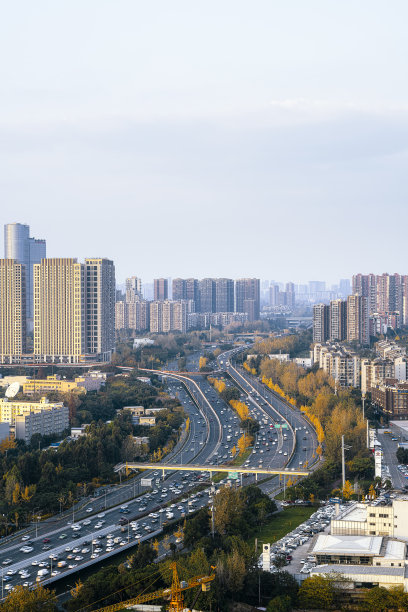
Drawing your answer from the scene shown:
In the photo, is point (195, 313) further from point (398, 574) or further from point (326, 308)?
point (398, 574)

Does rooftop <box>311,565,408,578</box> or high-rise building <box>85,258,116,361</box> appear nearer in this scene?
rooftop <box>311,565,408,578</box>

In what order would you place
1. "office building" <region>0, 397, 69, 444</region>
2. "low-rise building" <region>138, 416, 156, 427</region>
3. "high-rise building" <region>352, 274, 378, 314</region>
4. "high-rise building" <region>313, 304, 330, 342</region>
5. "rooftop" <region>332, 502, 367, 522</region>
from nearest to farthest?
"rooftop" <region>332, 502, 367, 522</region>, "office building" <region>0, 397, 69, 444</region>, "low-rise building" <region>138, 416, 156, 427</region>, "high-rise building" <region>313, 304, 330, 342</region>, "high-rise building" <region>352, 274, 378, 314</region>

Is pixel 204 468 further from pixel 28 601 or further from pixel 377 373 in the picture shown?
pixel 377 373

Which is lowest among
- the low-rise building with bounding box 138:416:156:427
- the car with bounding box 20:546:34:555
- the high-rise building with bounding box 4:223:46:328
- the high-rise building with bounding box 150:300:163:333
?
the car with bounding box 20:546:34:555

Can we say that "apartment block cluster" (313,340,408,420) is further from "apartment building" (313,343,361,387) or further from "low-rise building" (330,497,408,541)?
"low-rise building" (330,497,408,541)

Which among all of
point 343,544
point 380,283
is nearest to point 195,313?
point 380,283

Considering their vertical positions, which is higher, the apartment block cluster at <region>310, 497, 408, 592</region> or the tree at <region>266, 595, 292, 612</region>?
the apartment block cluster at <region>310, 497, 408, 592</region>

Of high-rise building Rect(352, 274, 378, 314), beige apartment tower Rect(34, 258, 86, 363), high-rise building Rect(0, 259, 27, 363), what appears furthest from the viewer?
high-rise building Rect(352, 274, 378, 314)

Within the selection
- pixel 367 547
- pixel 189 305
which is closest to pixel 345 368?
pixel 367 547

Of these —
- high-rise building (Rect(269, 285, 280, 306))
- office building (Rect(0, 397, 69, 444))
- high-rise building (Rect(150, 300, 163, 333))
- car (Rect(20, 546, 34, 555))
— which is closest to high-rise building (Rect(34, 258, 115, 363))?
office building (Rect(0, 397, 69, 444))
